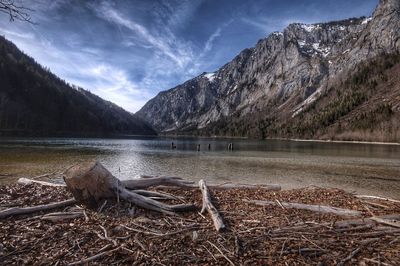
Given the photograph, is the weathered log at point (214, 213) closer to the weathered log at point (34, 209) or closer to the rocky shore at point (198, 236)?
the rocky shore at point (198, 236)

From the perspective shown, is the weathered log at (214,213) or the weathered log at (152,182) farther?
the weathered log at (152,182)

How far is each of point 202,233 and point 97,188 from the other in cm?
454

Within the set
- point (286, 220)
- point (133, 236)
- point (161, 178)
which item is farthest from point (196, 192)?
point (133, 236)

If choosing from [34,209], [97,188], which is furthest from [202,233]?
[34,209]

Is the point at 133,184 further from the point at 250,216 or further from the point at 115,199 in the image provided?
the point at 250,216

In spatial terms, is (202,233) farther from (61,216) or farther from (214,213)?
(61,216)

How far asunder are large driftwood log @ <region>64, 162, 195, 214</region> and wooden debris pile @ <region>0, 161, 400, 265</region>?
19cm

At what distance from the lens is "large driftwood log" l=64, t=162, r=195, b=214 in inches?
Answer: 423

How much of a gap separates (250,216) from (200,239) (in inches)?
106

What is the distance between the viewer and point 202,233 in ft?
28.9

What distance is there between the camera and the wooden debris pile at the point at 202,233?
7375 millimetres

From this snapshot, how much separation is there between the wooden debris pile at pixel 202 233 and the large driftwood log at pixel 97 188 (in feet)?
0.62

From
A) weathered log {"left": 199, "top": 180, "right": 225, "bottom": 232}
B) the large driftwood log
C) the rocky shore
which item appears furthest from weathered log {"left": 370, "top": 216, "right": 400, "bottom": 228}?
the large driftwood log

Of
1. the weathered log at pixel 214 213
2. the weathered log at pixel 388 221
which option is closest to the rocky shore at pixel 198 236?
the weathered log at pixel 388 221
